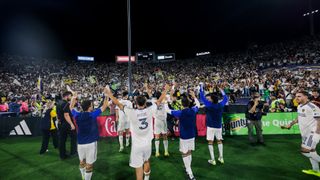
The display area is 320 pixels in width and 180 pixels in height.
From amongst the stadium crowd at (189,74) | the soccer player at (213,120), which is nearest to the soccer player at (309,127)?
the soccer player at (213,120)

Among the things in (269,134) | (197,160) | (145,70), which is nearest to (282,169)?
(197,160)

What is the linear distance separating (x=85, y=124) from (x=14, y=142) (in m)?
8.65

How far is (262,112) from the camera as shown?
9.41 m

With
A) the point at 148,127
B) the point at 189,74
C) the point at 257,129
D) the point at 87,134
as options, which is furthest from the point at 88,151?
the point at 189,74

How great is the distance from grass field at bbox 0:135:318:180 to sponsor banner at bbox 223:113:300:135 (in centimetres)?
94

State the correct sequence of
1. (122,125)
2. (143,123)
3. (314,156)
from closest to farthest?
(143,123) → (314,156) → (122,125)

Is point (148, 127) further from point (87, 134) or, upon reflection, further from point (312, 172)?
point (312, 172)

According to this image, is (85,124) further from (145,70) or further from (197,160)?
(145,70)

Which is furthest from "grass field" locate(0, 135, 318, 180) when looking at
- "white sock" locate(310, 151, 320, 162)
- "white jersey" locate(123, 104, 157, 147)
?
"white jersey" locate(123, 104, 157, 147)

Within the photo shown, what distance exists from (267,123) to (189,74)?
103 feet

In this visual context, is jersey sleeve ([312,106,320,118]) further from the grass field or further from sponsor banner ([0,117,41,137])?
sponsor banner ([0,117,41,137])

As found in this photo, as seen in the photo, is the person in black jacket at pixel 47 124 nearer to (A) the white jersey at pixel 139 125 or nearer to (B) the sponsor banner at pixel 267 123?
(A) the white jersey at pixel 139 125

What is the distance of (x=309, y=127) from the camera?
564cm

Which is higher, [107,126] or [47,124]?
[47,124]
